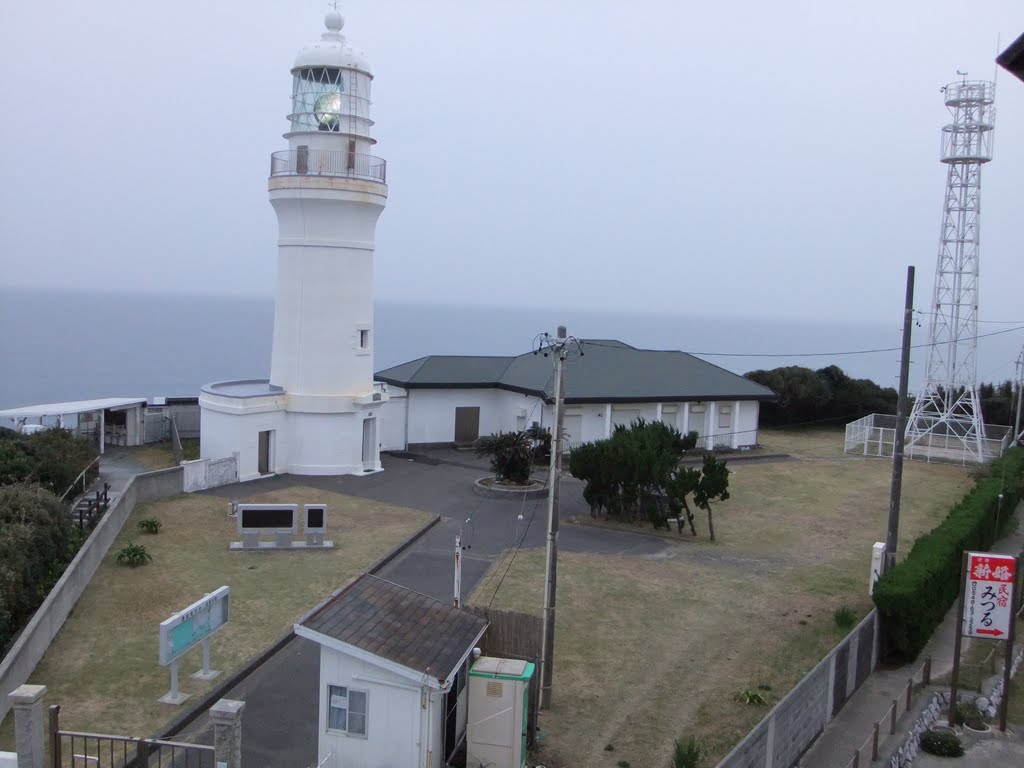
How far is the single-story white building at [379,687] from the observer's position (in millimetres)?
9055

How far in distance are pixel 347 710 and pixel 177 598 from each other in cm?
672

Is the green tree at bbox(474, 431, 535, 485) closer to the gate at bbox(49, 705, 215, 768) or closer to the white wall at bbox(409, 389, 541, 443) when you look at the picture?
the white wall at bbox(409, 389, 541, 443)

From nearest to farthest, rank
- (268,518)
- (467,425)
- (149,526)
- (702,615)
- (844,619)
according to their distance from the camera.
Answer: (844,619) < (702,615) < (268,518) < (149,526) < (467,425)

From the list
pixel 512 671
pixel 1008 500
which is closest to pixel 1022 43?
pixel 512 671

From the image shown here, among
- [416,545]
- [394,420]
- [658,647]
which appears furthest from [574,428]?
[658,647]

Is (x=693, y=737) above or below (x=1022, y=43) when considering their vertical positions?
below

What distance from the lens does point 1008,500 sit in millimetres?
21141

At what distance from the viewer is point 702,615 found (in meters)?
15.1

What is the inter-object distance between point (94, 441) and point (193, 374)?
67506mm

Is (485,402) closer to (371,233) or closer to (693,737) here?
(371,233)

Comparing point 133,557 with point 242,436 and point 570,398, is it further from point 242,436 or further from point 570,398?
point 570,398

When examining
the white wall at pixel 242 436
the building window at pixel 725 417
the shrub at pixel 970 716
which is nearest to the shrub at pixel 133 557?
the white wall at pixel 242 436

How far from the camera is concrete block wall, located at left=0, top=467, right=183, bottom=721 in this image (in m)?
11.1

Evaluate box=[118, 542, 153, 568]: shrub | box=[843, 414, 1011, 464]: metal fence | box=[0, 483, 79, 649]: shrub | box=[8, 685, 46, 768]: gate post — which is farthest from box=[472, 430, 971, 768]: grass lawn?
box=[0, 483, 79, 649]: shrub
